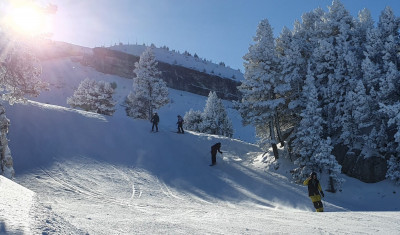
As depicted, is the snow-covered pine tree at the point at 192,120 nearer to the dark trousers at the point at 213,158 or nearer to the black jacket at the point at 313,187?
the dark trousers at the point at 213,158

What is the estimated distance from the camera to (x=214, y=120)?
55.8 metres

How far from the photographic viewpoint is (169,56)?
106500 mm

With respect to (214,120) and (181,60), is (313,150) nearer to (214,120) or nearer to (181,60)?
(214,120)

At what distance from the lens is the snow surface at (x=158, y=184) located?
6.71 metres

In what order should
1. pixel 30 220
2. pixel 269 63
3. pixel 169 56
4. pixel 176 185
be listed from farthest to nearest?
pixel 169 56 < pixel 269 63 < pixel 176 185 < pixel 30 220

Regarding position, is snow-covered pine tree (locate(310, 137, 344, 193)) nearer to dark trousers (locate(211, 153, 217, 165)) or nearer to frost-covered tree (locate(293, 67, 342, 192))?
frost-covered tree (locate(293, 67, 342, 192))

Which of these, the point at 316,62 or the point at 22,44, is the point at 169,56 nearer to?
the point at 316,62

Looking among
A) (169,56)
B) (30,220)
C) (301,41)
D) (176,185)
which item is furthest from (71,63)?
(30,220)

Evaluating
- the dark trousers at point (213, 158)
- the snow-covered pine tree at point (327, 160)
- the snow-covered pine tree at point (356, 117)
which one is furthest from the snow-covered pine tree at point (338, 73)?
the dark trousers at point (213, 158)

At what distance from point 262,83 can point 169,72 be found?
69446 mm

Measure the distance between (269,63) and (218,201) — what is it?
15418mm

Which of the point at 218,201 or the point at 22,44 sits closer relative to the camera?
the point at 22,44

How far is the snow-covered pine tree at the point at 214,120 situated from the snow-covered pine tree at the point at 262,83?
2652 cm

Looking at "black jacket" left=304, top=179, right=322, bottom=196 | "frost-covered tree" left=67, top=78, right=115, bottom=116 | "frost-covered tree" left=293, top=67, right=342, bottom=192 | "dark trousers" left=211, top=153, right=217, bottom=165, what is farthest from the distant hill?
"black jacket" left=304, top=179, right=322, bottom=196
